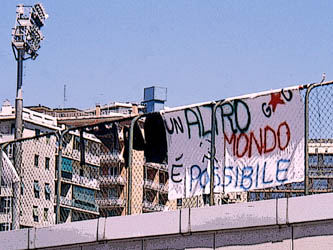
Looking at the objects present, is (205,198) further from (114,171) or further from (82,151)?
(82,151)

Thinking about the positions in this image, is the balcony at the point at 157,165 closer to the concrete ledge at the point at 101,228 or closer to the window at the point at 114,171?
the window at the point at 114,171

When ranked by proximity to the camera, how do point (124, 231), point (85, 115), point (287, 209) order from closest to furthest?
point (287, 209) → point (124, 231) → point (85, 115)

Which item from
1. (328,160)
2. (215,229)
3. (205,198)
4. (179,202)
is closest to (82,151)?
(179,202)

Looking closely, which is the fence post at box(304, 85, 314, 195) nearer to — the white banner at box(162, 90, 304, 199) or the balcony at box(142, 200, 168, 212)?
the white banner at box(162, 90, 304, 199)

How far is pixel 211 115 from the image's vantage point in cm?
1223

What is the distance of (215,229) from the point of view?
1154cm

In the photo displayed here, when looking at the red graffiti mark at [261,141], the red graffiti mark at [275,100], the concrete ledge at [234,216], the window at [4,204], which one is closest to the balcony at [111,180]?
the concrete ledge at [234,216]

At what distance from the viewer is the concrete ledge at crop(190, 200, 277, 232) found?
10995 millimetres

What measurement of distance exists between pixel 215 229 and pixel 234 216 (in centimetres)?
33

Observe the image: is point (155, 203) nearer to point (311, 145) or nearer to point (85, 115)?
point (311, 145)

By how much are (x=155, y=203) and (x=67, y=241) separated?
1173mm

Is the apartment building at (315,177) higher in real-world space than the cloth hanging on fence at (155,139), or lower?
lower

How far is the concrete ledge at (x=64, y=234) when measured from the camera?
42.9 feet

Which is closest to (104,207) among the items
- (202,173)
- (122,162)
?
(122,162)
